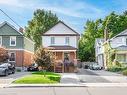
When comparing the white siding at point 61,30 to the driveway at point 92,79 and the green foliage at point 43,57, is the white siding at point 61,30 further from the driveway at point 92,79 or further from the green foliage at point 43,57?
the green foliage at point 43,57

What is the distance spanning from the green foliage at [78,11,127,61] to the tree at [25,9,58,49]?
11085 millimetres

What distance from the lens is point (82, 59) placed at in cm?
10244

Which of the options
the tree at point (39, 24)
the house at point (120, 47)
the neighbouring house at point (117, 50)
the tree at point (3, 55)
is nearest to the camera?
the tree at point (3, 55)

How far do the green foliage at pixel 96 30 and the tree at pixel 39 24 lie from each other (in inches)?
436

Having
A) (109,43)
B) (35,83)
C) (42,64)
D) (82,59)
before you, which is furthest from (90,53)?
(35,83)

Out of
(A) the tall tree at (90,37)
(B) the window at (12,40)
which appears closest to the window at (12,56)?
(B) the window at (12,40)

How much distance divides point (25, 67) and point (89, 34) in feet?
161

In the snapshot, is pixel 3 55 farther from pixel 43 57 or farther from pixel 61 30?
pixel 43 57

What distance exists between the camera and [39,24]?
105 metres

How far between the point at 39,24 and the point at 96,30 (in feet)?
58.2

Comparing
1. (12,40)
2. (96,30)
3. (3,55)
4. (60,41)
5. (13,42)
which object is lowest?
(3,55)

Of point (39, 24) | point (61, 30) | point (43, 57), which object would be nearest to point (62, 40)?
point (61, 30)

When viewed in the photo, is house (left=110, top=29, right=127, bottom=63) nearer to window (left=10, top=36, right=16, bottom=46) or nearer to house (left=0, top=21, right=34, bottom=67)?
house (left=0, top=21, right=34, bottom=67)

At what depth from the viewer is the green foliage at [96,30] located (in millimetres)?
97625
